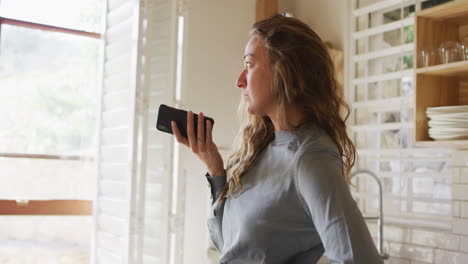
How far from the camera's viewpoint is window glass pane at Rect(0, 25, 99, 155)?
2984 mm

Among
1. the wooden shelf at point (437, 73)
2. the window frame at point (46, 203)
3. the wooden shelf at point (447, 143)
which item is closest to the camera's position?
the wooden shelf at point (447, 143)

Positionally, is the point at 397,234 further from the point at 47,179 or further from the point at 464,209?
the point at 47,179

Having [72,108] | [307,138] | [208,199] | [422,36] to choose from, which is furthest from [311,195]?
[72,108]

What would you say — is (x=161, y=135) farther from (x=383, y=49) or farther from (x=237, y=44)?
(x=383, y=49)

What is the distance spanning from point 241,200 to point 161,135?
1754 mm

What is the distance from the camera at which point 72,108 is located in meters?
3.20

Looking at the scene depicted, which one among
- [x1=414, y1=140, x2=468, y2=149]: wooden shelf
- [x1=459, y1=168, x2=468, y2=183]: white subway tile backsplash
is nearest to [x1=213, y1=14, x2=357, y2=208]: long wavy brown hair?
[x1=414, y1=140, x2=468, y2=149]: wooden shelf

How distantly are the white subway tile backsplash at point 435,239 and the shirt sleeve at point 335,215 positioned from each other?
178 centimetres

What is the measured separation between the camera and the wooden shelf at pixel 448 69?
2.26m

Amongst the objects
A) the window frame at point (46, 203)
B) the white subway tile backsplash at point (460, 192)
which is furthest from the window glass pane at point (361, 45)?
the window frame at point (46, 203)

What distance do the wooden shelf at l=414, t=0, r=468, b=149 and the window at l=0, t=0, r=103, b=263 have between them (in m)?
1.93

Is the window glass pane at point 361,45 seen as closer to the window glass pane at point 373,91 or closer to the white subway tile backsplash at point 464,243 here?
the window glass pane at point 373,91

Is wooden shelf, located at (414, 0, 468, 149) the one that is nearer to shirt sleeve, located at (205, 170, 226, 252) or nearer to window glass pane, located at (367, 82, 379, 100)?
window glass pane, located at (367, 82, 379, 100)

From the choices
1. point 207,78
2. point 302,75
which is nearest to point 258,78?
point 302,75
